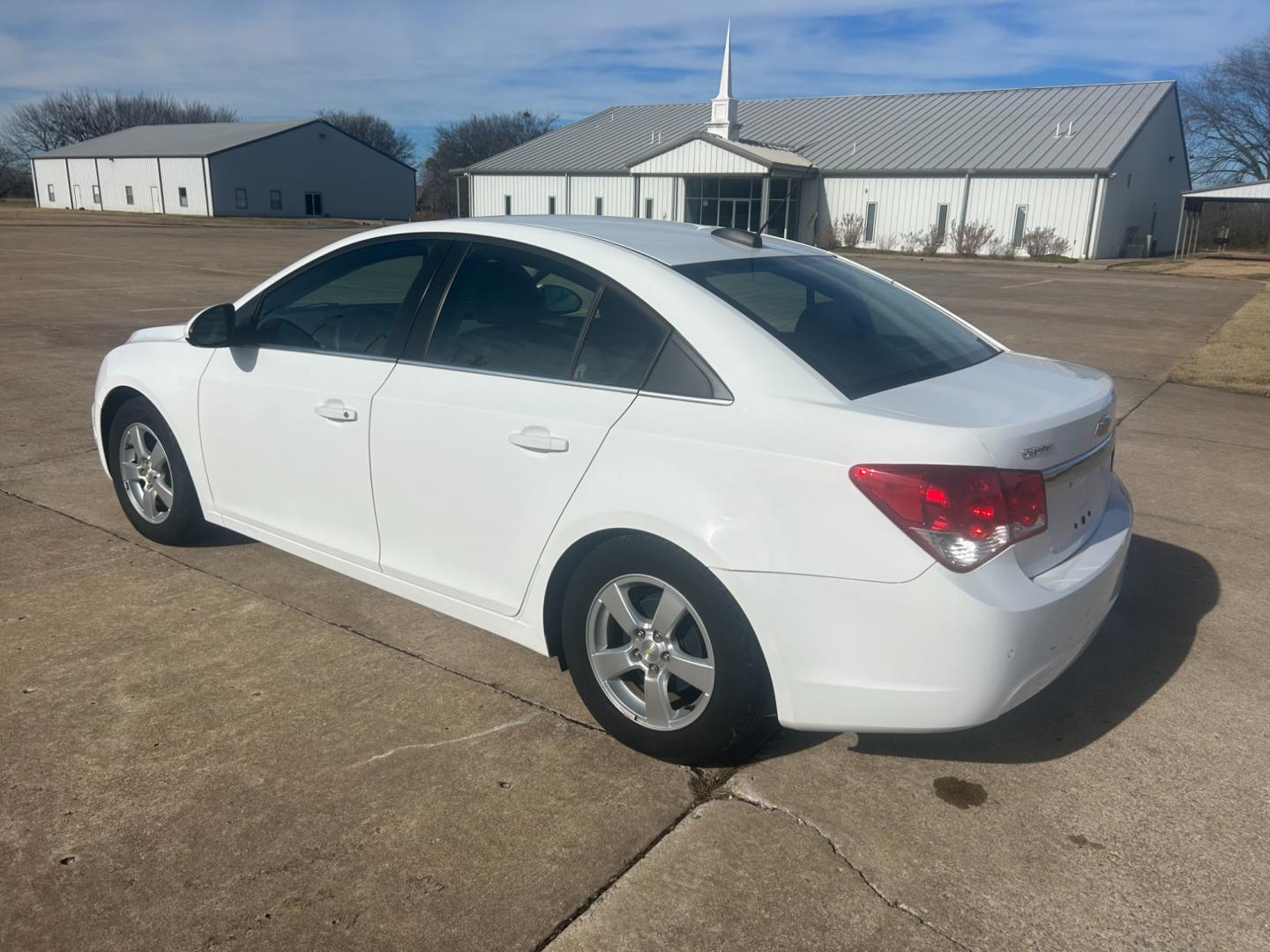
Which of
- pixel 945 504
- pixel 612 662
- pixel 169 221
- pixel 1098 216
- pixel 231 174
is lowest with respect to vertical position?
pixel 612 662

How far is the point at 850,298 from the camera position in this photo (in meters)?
3.67

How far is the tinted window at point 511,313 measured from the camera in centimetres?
338

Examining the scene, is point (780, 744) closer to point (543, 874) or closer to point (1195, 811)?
point (543, 874)

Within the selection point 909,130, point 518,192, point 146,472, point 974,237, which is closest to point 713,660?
point 146,472

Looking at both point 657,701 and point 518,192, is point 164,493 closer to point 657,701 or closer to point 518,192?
point 657,701

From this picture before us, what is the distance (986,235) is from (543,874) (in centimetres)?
4302

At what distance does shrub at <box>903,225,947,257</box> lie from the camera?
4272cm

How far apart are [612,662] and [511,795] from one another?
50 cm

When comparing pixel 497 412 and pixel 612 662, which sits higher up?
pixel 497 412

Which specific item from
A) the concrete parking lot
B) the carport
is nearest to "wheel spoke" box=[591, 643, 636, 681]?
the concrete parking lot

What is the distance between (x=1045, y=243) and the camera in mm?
40438

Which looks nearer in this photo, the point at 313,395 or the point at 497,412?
the point at 497,412

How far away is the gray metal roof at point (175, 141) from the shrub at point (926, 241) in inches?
1736

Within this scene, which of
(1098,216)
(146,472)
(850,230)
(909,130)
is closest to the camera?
(146,472)
